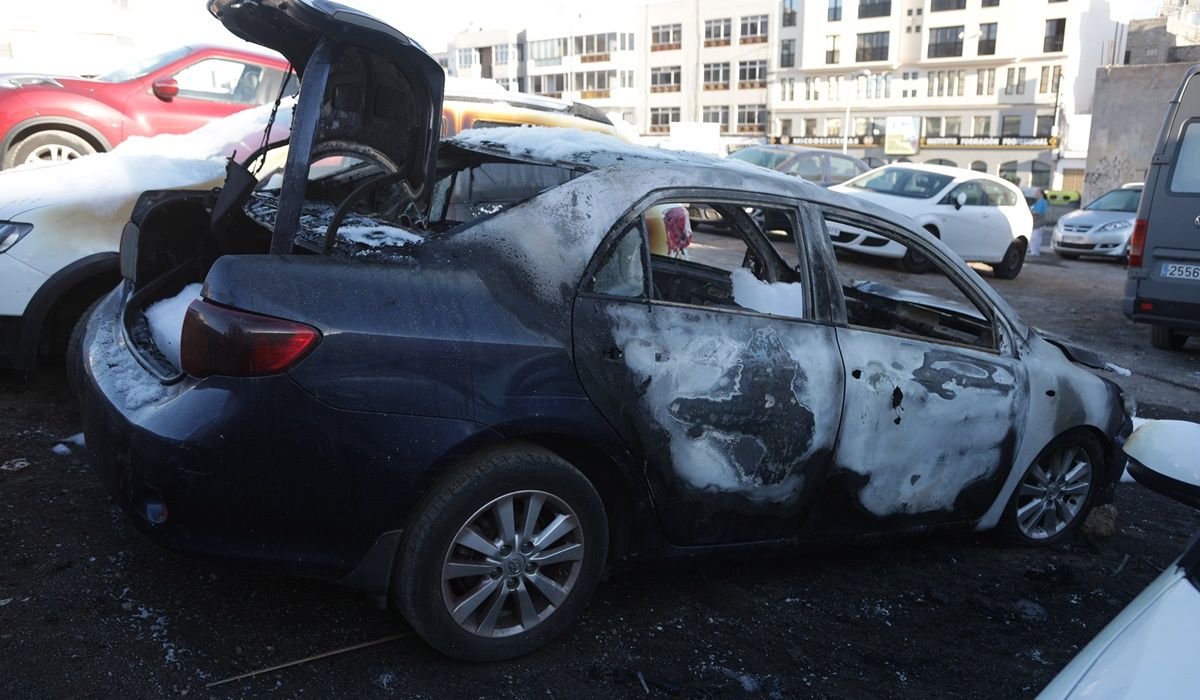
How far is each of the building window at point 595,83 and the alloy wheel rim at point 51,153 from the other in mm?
79918

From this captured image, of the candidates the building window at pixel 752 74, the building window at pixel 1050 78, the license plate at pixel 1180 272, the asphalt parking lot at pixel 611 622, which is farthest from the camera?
the building window at pixel 752 74

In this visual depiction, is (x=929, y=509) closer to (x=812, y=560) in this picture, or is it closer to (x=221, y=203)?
(x=812, y=560)

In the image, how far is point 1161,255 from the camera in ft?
28.9

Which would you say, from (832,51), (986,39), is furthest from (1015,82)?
(832,51)

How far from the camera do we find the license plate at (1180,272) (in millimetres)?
8594

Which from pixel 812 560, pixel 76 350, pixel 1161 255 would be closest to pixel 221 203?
pixel 76 350

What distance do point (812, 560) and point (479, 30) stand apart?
97.0m

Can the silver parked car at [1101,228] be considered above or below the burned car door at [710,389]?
below

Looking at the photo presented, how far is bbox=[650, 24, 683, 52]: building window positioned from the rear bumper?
278ft

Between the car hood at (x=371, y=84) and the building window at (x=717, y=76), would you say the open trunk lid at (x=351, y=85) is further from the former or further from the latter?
the building window at (x=717, y=76)

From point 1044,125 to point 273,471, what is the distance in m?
75.0

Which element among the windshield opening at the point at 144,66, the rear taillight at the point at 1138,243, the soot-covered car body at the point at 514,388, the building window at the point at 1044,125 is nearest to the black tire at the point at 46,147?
the windshield opening at the point at 144,66

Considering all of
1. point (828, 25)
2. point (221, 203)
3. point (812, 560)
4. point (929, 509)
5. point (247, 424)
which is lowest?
point (812, 560)

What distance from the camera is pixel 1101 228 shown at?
18609mm
